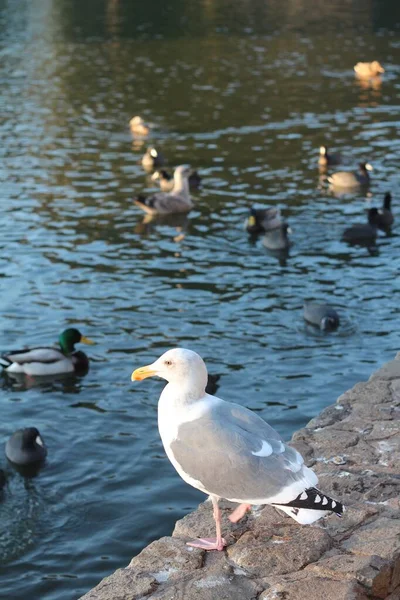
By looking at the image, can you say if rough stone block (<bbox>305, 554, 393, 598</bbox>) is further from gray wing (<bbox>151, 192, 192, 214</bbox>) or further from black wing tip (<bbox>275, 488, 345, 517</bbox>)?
gray wing (<bbox>151, 192, 192, 214</bbox>)

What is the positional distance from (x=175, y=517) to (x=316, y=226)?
33.7 feet

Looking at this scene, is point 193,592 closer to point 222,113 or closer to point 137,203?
point 137,203

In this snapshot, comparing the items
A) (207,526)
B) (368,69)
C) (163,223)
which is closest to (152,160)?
(163,223)

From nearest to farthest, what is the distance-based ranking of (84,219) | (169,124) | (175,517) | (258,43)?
(175,517) < (84,219) < (169,124) < (258,43)

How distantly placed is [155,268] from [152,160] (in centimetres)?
750

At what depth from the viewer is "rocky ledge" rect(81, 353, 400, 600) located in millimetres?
6188

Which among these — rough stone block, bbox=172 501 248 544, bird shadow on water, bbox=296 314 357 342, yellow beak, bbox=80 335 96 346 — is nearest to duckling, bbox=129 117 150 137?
yellow beak, bbox=80 335 96 346

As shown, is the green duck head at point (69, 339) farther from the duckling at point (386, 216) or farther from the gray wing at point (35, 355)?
the duckling at point (386, 216)

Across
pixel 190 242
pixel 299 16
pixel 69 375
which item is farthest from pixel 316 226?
pixel 299 16

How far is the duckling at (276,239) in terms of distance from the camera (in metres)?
17.7

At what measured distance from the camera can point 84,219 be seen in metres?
20.1

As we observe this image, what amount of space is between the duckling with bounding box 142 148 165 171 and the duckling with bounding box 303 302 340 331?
10620 millimetres

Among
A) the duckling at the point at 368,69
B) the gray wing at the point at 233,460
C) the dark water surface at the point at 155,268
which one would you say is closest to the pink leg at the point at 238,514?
the gray wing at the point at 233,460

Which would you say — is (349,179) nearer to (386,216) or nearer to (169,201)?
(386,216)
